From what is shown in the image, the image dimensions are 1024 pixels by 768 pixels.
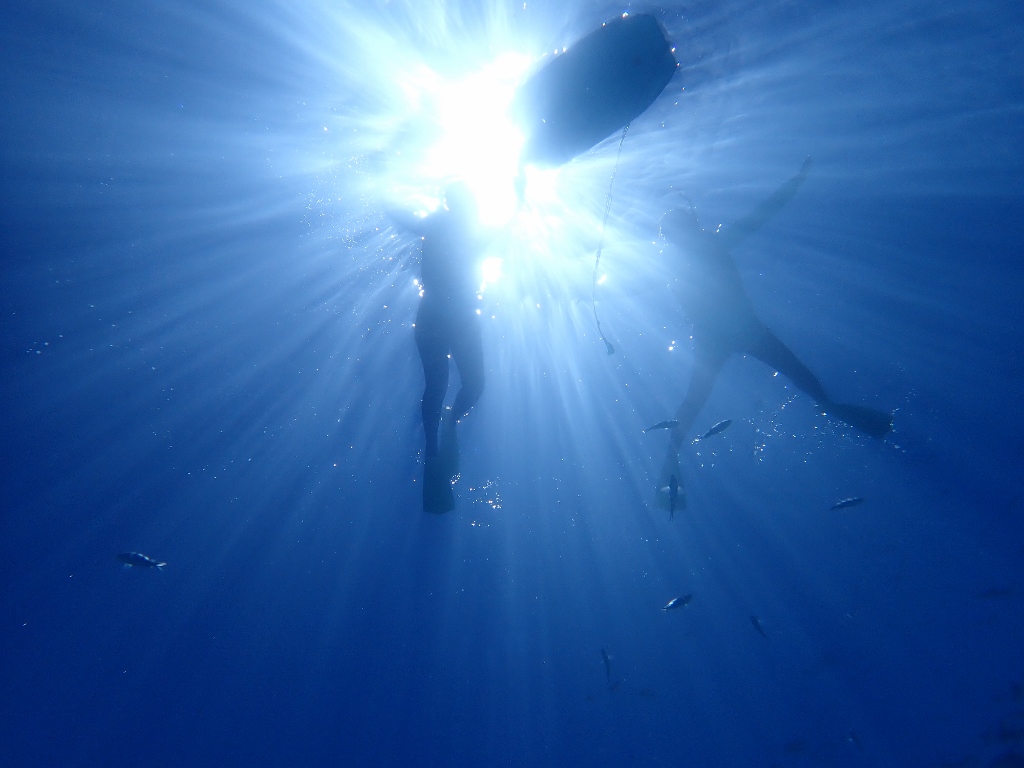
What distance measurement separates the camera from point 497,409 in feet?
36.7

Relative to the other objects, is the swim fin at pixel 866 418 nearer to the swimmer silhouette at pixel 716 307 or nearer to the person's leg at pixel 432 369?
the swimmer silhouette at pixel 716 307

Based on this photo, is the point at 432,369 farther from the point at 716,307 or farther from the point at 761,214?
the point at 761,214

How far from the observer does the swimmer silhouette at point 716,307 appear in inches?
291

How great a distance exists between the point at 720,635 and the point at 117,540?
15367 millimetres

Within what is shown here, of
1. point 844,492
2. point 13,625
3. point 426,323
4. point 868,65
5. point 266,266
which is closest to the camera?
point 426,323

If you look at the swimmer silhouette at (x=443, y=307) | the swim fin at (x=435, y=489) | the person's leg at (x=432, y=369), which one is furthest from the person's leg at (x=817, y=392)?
the swim fin at (x=435, y=489)

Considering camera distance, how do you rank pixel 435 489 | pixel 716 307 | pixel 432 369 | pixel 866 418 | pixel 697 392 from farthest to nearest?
pixel 697 392, pixel 716 307, pixel 866 418, pixel 435 489, pixel 432 369

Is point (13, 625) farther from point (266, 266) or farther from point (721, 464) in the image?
point (721, 464)

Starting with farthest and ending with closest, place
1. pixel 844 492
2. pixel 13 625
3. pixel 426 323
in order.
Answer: pixel 13 625 < pixel 844 492 < pixel 426 323

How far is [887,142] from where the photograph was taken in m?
9.61

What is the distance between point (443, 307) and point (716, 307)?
193 inches

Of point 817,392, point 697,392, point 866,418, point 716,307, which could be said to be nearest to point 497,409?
point 697,392

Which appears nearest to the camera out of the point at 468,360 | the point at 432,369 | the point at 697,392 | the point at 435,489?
the point at 432,369

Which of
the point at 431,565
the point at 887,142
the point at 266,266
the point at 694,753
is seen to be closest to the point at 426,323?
the point at 266,266
